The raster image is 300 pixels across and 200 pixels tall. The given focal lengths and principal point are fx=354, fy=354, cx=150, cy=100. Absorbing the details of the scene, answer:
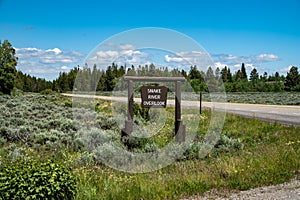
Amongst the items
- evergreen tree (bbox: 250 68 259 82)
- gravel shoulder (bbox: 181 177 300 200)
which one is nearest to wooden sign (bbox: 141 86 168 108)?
gravel shoulder (bbox: 181 177 300 200)

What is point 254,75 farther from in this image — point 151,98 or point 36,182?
point 36,182

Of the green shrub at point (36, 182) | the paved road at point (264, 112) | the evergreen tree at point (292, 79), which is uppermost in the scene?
the evergreen tree at point (292, 79)

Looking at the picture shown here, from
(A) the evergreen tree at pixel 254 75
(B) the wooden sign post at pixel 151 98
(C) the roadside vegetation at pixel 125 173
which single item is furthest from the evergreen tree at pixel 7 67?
(A) the evergreen tree at pixel 254 75

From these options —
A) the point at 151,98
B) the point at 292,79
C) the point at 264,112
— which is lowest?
the point at 264,112

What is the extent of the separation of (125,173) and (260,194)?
119 inches

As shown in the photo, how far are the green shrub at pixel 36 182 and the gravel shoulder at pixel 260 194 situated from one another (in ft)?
7.10

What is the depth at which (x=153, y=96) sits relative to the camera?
11461mm

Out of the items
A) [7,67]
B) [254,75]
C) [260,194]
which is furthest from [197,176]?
[254,75]

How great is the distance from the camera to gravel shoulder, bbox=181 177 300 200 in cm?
621

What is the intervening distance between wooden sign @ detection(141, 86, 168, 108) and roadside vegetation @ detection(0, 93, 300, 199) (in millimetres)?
1149

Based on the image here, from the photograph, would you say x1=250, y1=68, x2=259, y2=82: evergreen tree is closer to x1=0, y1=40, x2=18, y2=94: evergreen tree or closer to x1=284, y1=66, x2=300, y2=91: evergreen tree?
x1=284, y1=66, x2=300, y2=91: evergreen tree

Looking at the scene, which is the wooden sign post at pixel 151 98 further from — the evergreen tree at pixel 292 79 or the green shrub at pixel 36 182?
the evergreen tree at pixel 292 79

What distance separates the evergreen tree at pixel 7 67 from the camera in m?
48.4

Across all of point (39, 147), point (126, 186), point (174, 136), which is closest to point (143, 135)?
point (174, 136)
